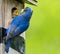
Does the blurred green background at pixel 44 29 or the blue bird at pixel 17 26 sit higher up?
the blue bird at pixel 17 26

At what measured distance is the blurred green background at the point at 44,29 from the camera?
6.68 metres

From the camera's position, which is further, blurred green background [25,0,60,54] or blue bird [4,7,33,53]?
blurred green background [25,0,60,54]

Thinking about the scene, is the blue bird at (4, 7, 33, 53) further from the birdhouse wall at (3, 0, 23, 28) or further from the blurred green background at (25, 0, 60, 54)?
the blurred green background at (25, 0, 60, 54)

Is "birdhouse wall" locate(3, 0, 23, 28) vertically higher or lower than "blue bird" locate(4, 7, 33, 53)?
higher

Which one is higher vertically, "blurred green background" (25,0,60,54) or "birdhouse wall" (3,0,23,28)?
"birdhouse wall" (3,0,23,28)

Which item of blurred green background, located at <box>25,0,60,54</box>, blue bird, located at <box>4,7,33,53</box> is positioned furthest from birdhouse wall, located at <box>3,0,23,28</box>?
blurred green background, located at <box>25,0,60,54</box>

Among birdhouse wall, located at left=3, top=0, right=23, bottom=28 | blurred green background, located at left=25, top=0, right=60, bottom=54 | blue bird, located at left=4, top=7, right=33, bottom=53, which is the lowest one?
blurred green background, located at left=25, top=0, right=60, bottom=54

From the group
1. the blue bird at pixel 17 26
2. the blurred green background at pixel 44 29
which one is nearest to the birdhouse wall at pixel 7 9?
the blue bird at pixel 17 26

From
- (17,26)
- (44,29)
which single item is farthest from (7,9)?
(44,29)

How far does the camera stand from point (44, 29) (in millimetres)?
6719

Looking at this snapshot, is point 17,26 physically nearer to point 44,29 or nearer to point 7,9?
point 7,9

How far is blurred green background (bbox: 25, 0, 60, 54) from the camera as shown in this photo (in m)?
Result: 6.68

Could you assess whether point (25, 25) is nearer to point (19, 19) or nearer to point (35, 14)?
point (19, 19)

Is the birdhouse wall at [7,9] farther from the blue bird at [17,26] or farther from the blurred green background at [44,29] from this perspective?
the blurred green background at [44,29]
